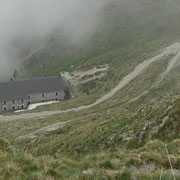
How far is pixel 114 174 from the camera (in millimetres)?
7027

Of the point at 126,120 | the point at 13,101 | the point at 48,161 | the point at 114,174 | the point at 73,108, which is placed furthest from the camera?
the point at 13,101

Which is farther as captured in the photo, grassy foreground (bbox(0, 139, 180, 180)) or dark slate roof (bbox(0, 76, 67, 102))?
dark slate roof (bbox(0, 76, 67, 102))

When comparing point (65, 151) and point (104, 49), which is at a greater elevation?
point (104, 49)

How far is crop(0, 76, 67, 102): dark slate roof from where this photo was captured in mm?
101312

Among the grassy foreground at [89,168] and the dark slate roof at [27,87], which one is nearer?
the grassy foreground at [89,168]

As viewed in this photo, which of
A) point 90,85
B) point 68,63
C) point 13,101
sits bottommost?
point 13,101

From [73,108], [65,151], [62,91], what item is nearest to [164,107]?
[65,151]

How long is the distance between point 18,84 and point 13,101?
916cm

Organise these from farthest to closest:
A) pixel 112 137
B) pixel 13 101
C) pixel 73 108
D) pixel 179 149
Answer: pixel 13 101 → pixel 73 108 → pixel 112 137 → pixel 179 149

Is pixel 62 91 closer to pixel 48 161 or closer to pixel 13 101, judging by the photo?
pixel 13 101

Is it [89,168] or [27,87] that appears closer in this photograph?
[89,168]

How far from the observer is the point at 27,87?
105250 millimetres

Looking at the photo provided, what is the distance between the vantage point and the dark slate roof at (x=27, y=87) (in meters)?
101

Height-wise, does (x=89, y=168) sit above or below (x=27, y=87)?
below
